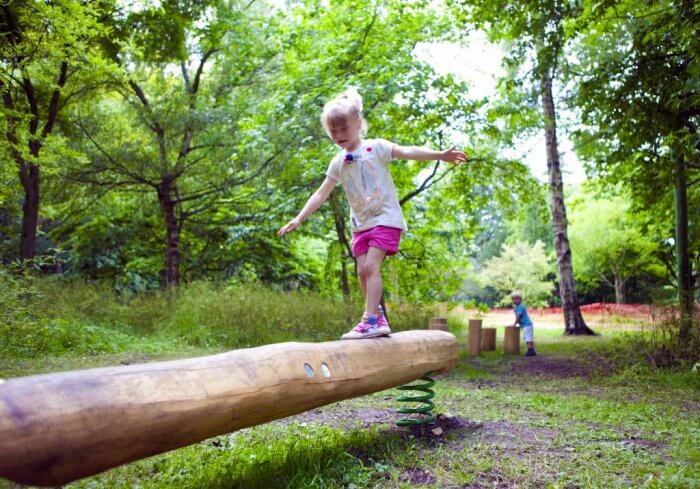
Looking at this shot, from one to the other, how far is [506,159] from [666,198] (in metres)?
3.84

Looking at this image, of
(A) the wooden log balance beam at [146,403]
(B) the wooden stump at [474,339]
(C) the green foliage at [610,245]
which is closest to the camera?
(A) the wooden log balance beam at [146,403]

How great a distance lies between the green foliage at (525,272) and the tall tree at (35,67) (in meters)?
23.9

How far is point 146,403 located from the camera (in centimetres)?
240

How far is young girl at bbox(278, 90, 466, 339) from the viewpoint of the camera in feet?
14.9

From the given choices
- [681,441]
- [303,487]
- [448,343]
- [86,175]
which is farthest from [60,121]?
[681,441]

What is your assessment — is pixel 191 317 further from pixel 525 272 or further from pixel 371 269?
pixel 525 272

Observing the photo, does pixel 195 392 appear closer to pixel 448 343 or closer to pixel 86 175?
pixel 448 343

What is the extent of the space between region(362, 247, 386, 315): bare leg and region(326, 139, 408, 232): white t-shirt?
233mm

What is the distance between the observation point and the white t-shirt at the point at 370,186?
4.60 m

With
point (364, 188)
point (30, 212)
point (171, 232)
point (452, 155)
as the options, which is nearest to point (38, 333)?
point (30, 212)

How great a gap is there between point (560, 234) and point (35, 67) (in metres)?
12.0

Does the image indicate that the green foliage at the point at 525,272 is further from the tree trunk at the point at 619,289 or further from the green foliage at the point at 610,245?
the tree trunk at the point at 619,289

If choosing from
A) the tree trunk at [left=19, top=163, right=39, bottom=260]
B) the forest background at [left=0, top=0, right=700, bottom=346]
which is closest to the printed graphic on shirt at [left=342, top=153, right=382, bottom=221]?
the forest background at [left=0, top=0, right=700, bottom=346]

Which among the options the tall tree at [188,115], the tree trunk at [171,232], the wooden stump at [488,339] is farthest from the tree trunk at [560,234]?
the tree trunk at [171,232]
